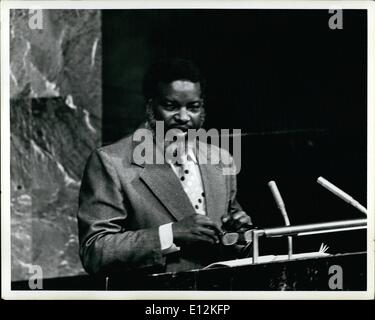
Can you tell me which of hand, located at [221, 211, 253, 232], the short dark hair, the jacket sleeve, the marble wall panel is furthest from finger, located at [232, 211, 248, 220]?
the marble wall panel

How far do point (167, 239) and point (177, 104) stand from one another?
0.70m

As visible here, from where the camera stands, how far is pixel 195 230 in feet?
12.8

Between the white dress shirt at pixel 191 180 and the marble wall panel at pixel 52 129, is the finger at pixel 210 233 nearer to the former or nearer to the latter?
the white dress shirt at pixel 191 180

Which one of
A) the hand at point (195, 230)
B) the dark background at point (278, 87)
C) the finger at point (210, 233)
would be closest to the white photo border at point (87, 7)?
the dark background at point (278, 87)

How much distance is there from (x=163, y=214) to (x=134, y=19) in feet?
4.18

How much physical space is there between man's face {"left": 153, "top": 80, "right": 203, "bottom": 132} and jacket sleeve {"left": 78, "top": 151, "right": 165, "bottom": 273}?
370mm

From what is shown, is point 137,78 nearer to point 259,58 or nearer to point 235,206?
point 259,58

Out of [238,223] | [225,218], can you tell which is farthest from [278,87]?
[238,223]

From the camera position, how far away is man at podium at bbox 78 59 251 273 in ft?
13.1

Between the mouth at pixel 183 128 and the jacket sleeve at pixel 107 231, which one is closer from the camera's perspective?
the jacket sleeve at pixel 107 231

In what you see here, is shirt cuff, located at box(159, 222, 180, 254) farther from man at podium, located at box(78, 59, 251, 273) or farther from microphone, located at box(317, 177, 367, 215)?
microphone, located at box(317, 177, 367, 215)

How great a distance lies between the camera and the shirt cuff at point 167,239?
13.1ft
